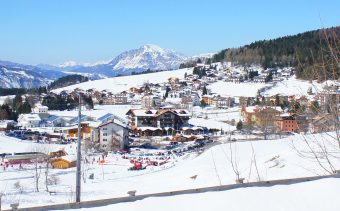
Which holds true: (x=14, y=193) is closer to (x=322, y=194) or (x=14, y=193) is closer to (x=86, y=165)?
(x=86, y=165)

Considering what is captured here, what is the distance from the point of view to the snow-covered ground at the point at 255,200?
346 cm

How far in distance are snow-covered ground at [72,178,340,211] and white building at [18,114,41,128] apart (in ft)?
127

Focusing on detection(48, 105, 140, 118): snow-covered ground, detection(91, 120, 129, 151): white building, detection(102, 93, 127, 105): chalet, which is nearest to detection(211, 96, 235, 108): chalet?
detection(48, 105, 140, 118): snow-covered ground

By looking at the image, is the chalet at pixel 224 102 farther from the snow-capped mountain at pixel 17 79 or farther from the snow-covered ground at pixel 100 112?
the snow-capped mountain at pixel 17 79

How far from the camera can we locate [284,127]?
31.2 m

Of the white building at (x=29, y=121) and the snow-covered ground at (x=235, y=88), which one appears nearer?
the white building at (x=29, y=121)

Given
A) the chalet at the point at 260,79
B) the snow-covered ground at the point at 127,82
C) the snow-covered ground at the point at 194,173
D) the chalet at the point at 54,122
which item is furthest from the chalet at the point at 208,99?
the snow-covered ground at the point at 194,173

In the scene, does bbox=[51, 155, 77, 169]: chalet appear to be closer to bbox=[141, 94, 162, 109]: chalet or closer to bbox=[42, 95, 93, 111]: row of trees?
bbox=[42, 95, 93, 111]: row of trees

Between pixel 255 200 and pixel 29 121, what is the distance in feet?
130

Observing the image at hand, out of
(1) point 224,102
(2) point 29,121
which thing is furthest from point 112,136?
(1) point 224,102

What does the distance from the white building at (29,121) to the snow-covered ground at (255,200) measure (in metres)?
38.7

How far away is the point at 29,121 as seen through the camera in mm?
40938

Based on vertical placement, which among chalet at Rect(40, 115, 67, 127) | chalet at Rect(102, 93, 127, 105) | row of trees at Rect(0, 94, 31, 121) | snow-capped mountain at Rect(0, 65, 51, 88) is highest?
snow-capped mountain at Rect(0, 65, 51, 88)

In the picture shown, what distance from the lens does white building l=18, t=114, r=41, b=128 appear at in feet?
134
